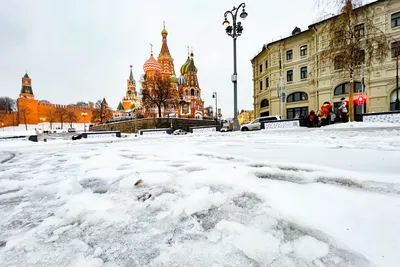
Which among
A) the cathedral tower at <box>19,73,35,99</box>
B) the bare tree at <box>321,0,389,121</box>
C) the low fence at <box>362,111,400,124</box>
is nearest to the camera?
the low fence at <box>362,111,400,124</box>

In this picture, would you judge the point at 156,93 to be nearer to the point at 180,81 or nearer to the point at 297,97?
the point at 180,81

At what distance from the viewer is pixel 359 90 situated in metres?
23.1

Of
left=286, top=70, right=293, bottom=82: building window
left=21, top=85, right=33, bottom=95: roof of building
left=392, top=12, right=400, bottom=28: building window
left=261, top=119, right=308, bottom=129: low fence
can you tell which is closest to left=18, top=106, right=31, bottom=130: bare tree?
left=21, top=85, right=33, bottom=95: roof of building

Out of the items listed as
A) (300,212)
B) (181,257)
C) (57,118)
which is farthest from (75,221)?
(57,118)

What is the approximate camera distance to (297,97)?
27531mm

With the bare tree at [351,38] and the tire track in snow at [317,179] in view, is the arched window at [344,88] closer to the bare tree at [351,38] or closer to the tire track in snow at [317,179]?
the bare tree at [351,38]

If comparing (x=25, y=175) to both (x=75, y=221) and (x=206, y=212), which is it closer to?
(x=75, y=221)

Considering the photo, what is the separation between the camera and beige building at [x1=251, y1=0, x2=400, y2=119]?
68.4 feet

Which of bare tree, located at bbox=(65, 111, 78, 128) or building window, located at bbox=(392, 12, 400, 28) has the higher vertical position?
building window, located at bbox=(392, 12, 400, 28)

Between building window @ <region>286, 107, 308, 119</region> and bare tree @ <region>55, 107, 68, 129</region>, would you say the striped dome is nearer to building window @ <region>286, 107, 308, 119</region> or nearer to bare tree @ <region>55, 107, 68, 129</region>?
building window @ <region>286, 107, 308, 119</region>

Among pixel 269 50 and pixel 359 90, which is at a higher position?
pixel 269 50

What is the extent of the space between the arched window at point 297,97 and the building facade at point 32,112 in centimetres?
6568

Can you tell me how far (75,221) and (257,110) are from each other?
35.1m

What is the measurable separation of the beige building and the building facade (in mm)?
63048
